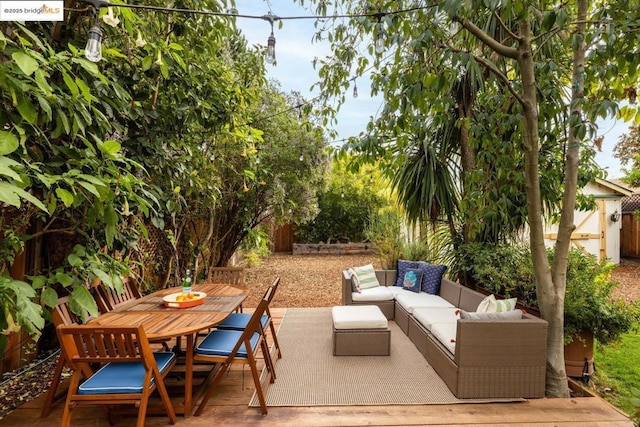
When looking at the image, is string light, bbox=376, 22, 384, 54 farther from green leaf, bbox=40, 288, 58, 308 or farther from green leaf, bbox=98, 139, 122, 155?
green leaf, bbox=40, 288, 58, 308

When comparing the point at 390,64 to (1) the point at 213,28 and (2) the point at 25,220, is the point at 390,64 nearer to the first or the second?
(1) the point at 213,28

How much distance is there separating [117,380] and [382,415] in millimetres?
1829

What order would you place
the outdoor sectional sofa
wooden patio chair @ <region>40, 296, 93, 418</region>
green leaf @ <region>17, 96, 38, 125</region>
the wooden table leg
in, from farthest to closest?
1. the outdoor sectional sofa
2. the wooden table leg
3. wooden patio chair @ <region>40, 296, 93, 418</region>
4. green leaf @ <region>17, 96, 38, 125</region>

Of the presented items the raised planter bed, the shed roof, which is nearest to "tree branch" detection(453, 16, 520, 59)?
the raised planter bed

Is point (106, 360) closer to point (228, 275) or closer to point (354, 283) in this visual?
point (228, 275)

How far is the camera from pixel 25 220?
7.87 ft

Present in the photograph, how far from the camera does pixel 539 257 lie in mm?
2859

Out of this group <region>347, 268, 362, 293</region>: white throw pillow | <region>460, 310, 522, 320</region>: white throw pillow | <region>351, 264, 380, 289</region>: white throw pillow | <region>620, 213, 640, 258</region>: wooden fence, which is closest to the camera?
<region>460, 310, 522, 320</region>: white throw pillow

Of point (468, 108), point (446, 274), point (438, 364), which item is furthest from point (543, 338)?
point (468, 108)

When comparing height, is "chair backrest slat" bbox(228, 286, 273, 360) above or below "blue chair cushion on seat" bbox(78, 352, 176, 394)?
above

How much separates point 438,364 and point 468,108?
11.4 ft

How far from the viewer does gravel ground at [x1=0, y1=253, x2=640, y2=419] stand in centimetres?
288

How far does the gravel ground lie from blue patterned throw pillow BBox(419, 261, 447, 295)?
1.74 meters

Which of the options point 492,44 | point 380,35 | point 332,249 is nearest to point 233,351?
point 380,35
